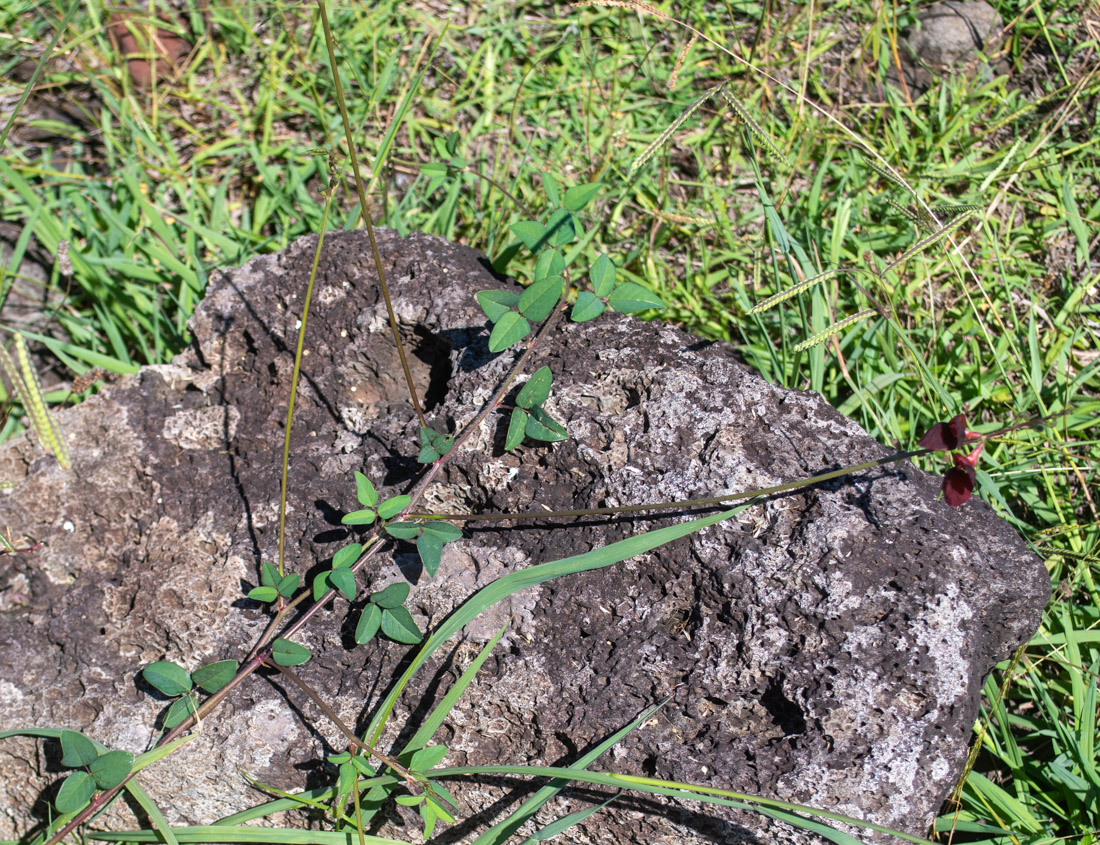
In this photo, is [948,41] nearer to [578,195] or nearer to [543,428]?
[578,195]

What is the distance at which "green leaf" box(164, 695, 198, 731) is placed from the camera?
57.0 inches

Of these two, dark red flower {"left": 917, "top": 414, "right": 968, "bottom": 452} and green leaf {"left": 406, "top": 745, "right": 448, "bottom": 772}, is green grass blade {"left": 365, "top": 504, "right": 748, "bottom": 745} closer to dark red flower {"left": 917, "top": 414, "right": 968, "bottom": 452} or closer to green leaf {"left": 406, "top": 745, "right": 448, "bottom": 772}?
green leaf {"left": 406, "top": 745, "right": 448, "bottom": 772}

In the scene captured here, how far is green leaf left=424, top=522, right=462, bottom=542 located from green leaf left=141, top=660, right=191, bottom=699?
A: 0.53m

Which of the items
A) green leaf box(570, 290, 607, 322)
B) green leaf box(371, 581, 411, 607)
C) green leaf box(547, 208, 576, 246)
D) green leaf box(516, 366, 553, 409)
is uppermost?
green leaf box(547, 208, 576, 246)

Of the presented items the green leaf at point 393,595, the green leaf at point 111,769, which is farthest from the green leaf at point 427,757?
the green leaf at point 111,769

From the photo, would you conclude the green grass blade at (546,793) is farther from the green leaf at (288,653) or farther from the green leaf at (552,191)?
the green leaf at (552,191)

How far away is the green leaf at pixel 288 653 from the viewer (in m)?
1.47

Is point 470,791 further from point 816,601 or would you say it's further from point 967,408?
point 967,408

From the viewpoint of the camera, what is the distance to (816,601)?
142cm

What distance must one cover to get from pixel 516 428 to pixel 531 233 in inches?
20.6

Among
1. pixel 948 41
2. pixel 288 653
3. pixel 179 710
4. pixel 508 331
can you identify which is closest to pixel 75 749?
pixel 179 710

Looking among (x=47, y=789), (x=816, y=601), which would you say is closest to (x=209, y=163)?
(x=47, y=789)

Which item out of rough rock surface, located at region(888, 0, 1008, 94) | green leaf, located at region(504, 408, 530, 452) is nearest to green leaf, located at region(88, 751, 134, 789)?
green leaf, located at region(504, 408, 530, 452)

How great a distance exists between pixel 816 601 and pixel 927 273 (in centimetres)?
144
